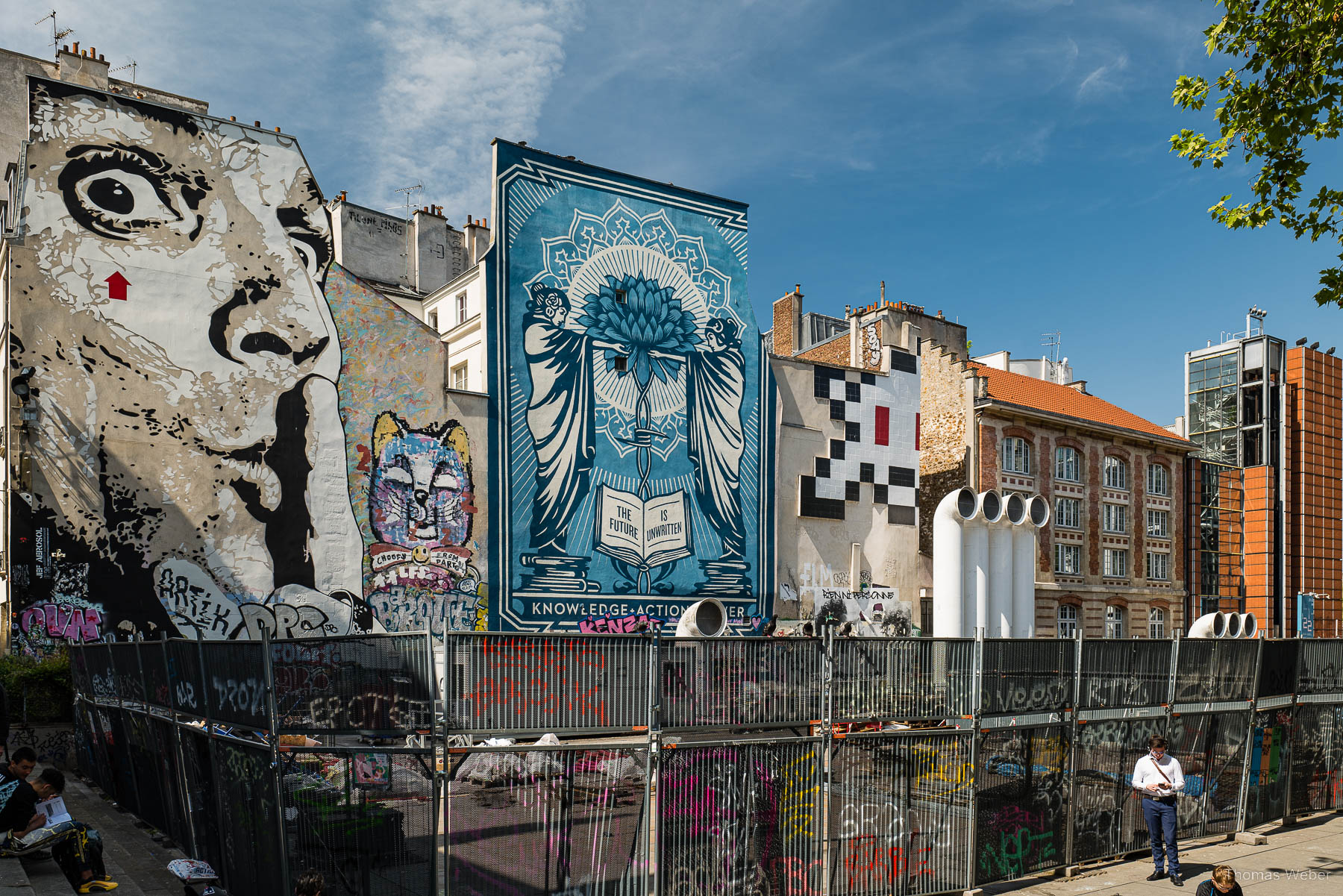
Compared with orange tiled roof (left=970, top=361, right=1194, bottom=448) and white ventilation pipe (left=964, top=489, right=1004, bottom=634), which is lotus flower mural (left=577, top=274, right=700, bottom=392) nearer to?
white ventilation pipe (left=964, top=489, right=1004, bottom=634)

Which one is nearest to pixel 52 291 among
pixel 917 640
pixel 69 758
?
pixel 69 758

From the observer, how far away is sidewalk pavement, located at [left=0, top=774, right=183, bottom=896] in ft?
29.6

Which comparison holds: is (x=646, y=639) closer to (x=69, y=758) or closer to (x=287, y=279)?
(x=69, y=758)

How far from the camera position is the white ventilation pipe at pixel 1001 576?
24938 millimetres

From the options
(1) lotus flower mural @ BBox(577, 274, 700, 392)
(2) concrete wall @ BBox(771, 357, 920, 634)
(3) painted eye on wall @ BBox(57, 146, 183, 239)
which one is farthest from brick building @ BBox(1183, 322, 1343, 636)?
(3) painted eye on wall @ BBox(57, 146, 183, 239)

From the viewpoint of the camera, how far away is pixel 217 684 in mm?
10406

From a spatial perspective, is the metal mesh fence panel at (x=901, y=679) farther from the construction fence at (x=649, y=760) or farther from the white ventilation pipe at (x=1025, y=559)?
the white ventilation pipe at (x=1025, y=559)

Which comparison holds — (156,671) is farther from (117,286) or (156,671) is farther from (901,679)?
(117,286)

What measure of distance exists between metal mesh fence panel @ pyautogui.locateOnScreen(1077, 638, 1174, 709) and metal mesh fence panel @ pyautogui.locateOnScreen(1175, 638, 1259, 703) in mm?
357

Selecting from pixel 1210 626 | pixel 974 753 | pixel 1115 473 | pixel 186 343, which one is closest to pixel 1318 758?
pixel 974 753

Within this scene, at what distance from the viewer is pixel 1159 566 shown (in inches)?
1609

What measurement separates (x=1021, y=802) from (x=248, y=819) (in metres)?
8.23

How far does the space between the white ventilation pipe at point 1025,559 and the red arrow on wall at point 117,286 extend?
876 inches

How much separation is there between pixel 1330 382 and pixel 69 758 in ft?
197
